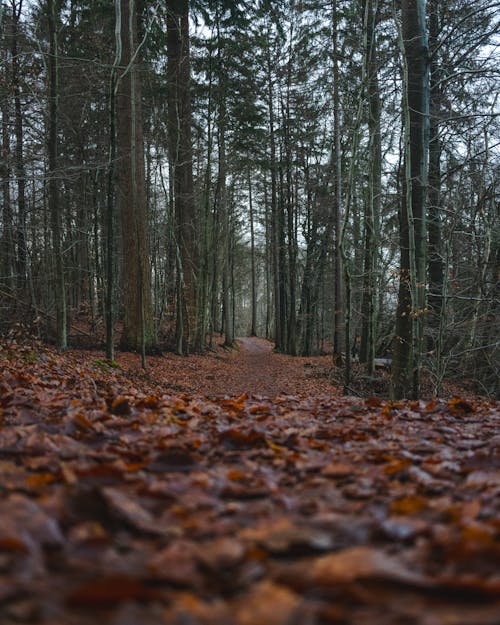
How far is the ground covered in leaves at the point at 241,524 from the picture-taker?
98cm

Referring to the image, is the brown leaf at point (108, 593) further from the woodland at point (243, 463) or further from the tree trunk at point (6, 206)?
the tree trunk at point (6, 206)

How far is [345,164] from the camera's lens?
1739 centimetres

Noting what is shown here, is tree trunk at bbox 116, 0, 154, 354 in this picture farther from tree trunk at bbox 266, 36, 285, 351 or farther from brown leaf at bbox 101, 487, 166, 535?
brown leaf at bbox 101, 487, 166, 535

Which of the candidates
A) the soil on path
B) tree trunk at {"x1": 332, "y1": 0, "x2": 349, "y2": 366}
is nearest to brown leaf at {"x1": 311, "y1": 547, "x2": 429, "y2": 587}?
the soil on path

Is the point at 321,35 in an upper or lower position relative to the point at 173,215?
upper

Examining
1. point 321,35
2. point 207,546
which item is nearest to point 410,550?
point 207,546

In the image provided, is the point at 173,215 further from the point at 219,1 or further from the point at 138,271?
the point at 219,1

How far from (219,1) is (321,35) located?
4.26m

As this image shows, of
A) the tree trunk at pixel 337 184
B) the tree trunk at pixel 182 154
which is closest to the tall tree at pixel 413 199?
the tree trunk at pixel 337 184

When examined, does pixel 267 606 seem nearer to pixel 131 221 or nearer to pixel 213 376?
pixel 213 376

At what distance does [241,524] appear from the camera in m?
1.49

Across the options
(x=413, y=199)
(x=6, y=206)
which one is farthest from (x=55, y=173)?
(x=413, y=199)

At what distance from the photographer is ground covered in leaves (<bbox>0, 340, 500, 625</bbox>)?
981 millimetres

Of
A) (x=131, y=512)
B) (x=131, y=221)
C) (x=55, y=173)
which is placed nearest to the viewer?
(x=131, y=512)
